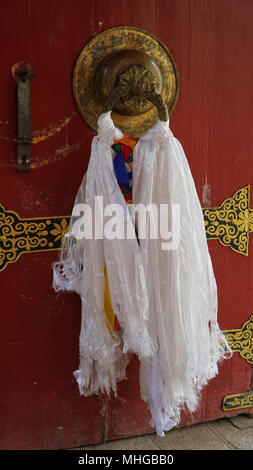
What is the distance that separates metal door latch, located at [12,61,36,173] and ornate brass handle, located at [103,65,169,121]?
283 mm

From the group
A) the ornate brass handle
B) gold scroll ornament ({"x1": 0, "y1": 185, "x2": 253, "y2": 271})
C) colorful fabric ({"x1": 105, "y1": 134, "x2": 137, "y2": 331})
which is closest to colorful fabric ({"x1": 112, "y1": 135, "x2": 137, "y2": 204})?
colorful fabric ({"x1": 105, "y1": 134, "x2": 137, "y2": 331})

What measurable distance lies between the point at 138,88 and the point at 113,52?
0.70 feet

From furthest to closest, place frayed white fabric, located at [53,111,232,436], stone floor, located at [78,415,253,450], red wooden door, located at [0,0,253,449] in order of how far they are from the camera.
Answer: stone floor, located at [78,415,253,450]
red wooden door, located at [0,0,253,449]
frayed white fabric, located at [53,111,232,436]

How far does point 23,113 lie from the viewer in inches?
59.8

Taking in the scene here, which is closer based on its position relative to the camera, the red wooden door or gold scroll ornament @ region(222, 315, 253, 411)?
the red wooden door

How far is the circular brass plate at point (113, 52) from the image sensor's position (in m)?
1.60

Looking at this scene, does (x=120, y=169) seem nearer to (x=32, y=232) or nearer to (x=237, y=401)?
(x=32, y=232)

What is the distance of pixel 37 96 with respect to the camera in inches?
61.7

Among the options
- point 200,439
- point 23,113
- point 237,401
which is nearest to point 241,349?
point 237,401

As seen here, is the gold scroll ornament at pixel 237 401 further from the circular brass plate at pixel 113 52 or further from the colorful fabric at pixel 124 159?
the circular brass plate at pixel 113 52

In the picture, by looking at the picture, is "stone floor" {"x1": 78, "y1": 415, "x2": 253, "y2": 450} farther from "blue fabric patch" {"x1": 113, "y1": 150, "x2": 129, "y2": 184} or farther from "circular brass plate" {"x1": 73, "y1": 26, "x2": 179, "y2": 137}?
"circular brass plate" {"x1": 73, "y1": 26, "x2": 179, "y2": 137}

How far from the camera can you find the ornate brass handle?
4.88ft

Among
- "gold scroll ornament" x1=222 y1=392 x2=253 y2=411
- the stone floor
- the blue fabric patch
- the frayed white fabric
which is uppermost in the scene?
the blue fabric patch
